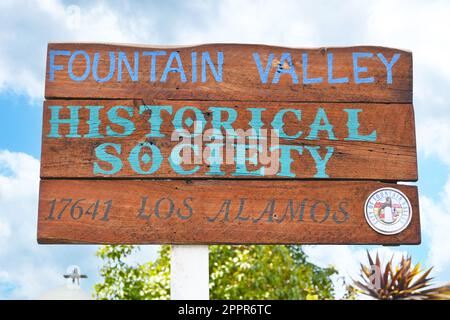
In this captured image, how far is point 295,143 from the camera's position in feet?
13.4

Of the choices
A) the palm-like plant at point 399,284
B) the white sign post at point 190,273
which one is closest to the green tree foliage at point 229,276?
the palm-like plant at point 399,284

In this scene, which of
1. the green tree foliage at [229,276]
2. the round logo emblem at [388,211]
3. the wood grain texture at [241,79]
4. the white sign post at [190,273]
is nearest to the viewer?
the white sign post at [190,273]

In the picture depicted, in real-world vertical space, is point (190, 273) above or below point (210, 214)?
below

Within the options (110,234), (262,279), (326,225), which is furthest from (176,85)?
(262,279)

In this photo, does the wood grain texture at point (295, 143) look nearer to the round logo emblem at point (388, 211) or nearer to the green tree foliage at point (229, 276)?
the round logo emblem at point (388, 211)

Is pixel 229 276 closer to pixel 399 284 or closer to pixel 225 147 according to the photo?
pixel 399 284

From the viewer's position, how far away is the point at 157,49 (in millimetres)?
4223

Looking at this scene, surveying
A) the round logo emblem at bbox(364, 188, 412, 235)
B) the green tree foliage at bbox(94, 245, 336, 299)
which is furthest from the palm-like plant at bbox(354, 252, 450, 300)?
the round logo emblem at bbox(364, 188, 412, 235)

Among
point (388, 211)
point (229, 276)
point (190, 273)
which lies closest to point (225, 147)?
point (190, 273)

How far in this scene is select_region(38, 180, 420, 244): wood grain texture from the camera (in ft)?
12.9

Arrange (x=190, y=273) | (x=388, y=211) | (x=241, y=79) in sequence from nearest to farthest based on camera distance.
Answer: (x=190, y=273) < (x=388, y=211) < (x=241, y=79)

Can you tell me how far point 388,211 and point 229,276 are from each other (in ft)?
27.6

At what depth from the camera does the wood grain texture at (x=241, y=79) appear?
13.6 feet

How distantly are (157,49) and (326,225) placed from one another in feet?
5.39
